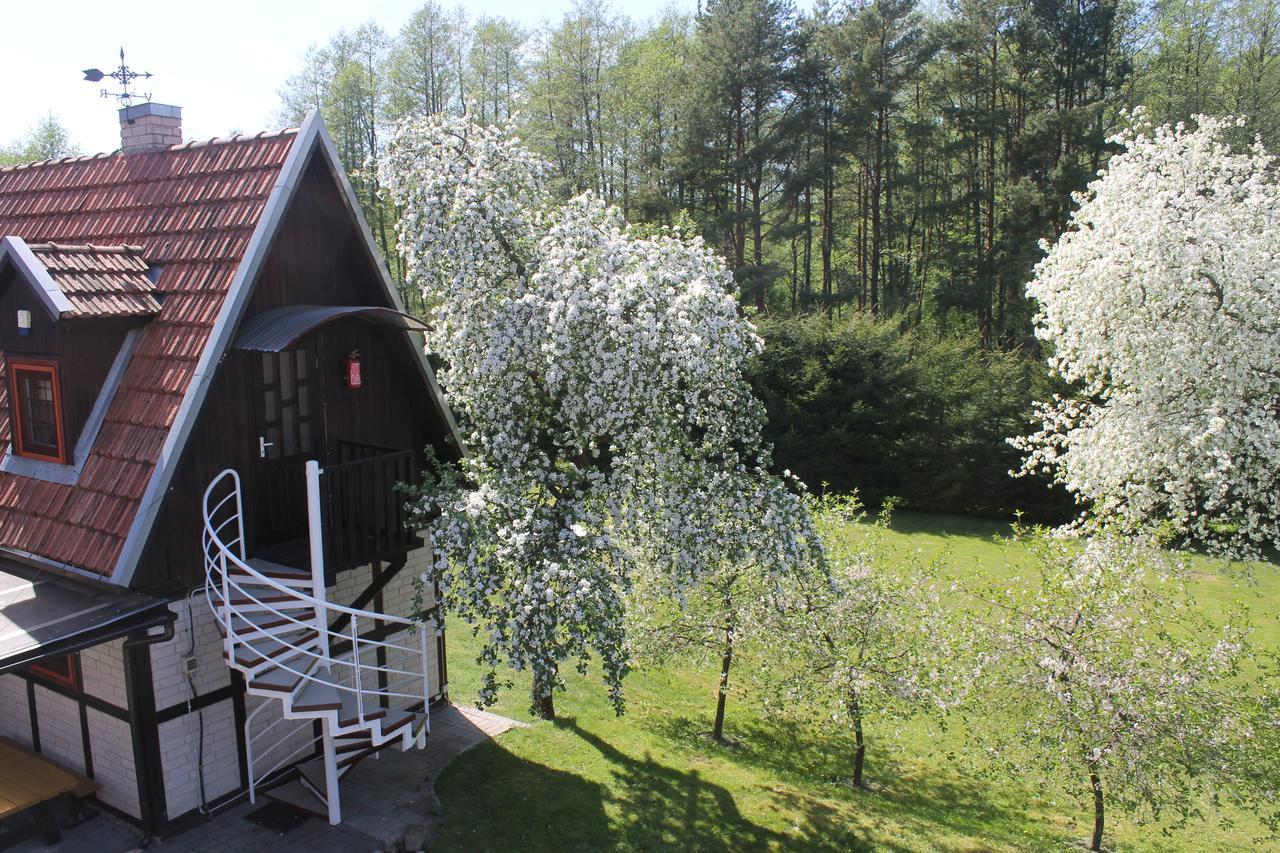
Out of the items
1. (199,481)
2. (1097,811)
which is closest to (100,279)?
(199,481)

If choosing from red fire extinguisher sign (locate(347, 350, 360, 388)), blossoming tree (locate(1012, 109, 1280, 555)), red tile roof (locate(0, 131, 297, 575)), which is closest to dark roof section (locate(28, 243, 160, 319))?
red tile roof (locate(0, 131, 297, 575))

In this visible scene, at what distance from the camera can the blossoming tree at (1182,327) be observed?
15.4 metres

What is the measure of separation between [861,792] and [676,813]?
2681mm

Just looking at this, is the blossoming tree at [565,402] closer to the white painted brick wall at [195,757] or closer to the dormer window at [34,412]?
the white painted brick wall at [195,757]

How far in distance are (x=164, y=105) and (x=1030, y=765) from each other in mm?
12959

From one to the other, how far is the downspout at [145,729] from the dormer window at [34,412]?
227 cm

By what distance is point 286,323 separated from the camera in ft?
30.0

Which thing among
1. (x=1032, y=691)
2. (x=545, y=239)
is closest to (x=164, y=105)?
(x=545, y=239)

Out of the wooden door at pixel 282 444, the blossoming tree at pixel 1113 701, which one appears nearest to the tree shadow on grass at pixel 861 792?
the blossoming tree at pixel 1113 701

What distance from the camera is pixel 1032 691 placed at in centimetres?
1012

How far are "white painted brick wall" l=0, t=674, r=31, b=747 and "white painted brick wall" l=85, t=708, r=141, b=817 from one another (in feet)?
4.54

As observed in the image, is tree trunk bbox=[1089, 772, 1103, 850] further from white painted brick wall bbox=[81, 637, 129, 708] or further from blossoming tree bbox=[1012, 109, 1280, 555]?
white painted brick wall bbox=[81, 637, 129, 708]

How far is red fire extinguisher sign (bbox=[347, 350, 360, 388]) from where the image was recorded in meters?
10.4

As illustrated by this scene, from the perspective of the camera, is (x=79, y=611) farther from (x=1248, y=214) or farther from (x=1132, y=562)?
(x=1248, y=214)
